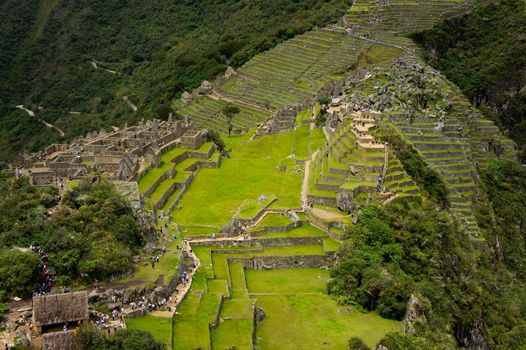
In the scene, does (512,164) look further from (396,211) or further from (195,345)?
(195,345)

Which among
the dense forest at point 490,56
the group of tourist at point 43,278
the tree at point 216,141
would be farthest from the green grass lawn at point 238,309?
the dense forest at point 490,56

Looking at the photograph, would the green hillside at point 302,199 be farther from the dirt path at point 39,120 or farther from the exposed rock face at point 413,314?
the dirt path at point 39,120

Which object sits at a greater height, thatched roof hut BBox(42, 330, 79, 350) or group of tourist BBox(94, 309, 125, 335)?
thatched roof hut BBox(42, 330, 79, 350)

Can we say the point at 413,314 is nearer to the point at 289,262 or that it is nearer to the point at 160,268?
the point at 289,262

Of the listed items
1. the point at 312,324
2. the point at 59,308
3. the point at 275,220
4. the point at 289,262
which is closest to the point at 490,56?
the point at 275,220

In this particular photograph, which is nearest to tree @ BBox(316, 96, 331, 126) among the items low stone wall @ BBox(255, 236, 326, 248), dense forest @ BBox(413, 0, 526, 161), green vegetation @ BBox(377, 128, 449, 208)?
green vegetation @ BBox(377, 128, 449, 208)

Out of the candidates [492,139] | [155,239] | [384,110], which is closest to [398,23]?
→ [492,139]

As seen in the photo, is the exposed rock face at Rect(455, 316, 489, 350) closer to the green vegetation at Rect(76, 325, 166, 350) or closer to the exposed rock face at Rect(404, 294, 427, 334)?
the exposed rock face at Rect(404, 294, 427, 334)
